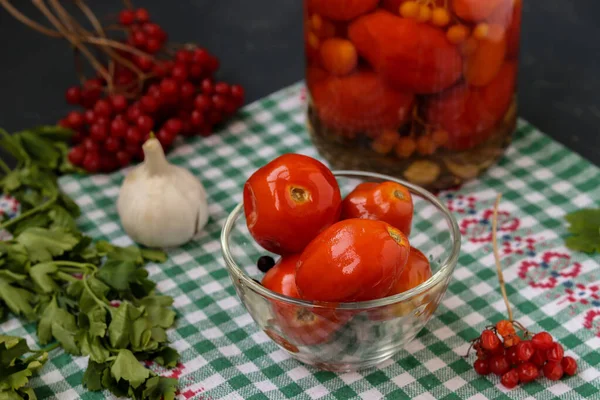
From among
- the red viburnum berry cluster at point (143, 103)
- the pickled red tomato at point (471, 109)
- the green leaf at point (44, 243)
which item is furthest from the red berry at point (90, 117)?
the pickled red tomato at point (471, 109)

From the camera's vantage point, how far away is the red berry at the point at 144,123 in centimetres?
121

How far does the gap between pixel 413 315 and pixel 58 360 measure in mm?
367

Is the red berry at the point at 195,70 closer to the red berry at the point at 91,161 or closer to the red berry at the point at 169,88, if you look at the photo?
the red berry at the point at 169,88

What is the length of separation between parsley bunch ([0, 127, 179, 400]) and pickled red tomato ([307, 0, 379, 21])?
0.34m

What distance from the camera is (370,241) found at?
0.77m

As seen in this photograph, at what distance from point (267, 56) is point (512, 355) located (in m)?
0.80

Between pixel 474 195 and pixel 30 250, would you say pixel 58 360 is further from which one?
pixel 474 195

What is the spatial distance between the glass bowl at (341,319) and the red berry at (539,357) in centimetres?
11

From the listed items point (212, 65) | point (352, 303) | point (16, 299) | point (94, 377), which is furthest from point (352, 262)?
point (212, 65)

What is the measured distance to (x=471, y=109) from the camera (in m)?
1.06

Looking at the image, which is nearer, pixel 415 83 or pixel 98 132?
pixel 415 83

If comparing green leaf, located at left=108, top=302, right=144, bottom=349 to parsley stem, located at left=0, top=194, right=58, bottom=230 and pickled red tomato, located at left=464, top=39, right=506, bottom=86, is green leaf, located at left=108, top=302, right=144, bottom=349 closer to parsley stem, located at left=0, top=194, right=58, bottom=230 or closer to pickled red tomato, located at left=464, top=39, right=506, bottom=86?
parsley stem, located at left=0, top=194, right=58, bottom=230

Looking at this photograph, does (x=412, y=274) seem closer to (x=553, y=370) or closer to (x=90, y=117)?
(x=553, y=370)

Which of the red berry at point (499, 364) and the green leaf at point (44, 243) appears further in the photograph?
the green leaf at point (44, 243)
